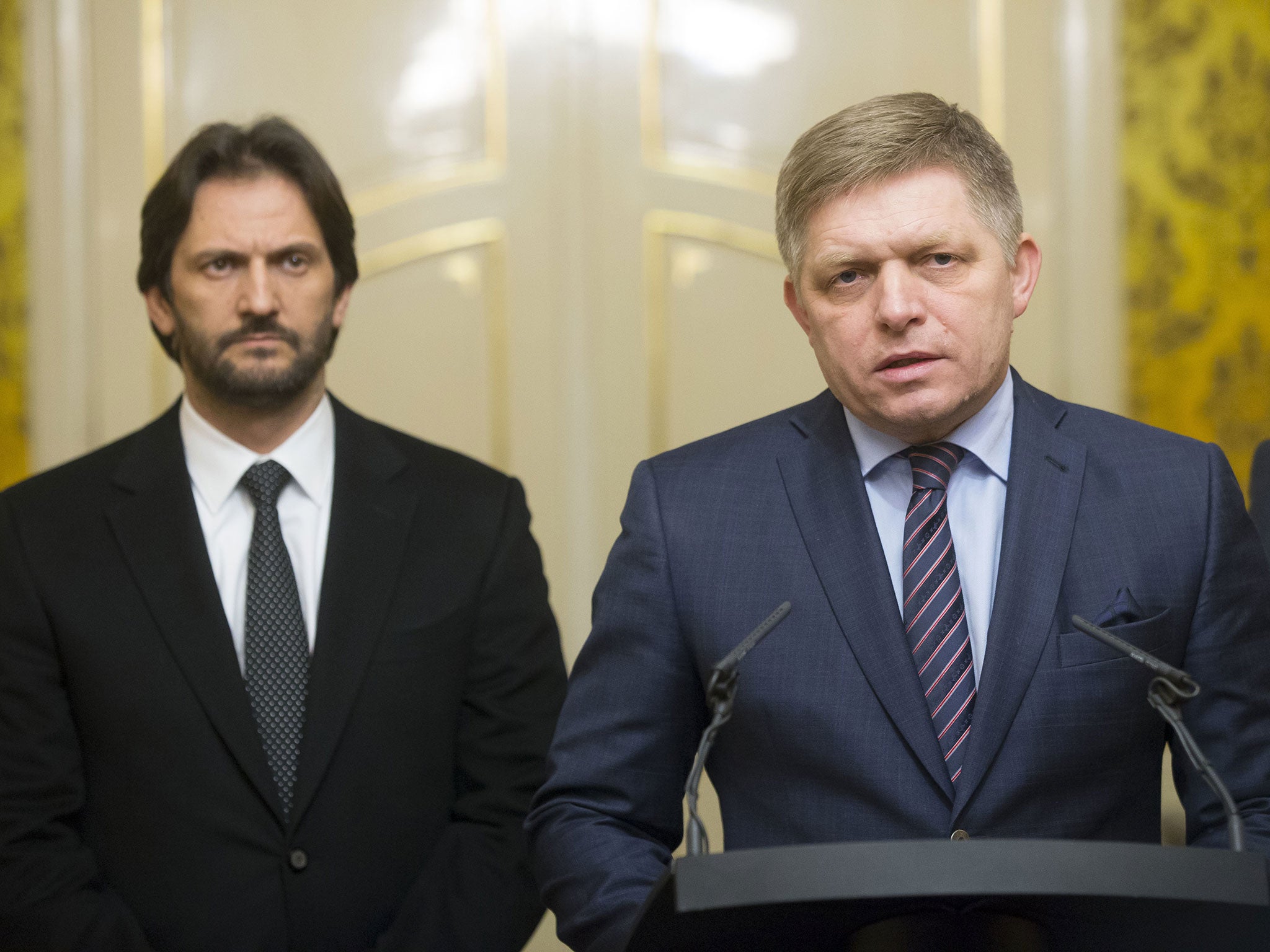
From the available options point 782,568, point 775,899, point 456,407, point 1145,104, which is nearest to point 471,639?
point 782,568

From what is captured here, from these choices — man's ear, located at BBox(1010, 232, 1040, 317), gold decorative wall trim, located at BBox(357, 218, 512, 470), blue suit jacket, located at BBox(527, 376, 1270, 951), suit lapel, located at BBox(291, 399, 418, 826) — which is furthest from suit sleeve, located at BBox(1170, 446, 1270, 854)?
gold decorative wall trim, located at BBox(357, 218, 512, 470)

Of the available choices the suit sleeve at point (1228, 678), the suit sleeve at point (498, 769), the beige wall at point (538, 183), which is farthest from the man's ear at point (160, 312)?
the suit sleeve at point (1228, 678)

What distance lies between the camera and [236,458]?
209 cm

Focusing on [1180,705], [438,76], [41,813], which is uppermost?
[438,76]

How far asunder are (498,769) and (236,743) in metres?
0.37

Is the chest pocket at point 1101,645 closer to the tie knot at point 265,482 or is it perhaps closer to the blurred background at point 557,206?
the tie knot at point 265,482

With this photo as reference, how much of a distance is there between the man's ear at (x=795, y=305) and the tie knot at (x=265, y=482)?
825 mm

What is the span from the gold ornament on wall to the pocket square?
6.43 feet

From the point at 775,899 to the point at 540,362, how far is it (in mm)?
2495

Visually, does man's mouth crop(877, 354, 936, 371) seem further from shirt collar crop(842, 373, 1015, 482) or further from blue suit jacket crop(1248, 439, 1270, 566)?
blue suit jacket crop(1248, 439, 1270, 566)

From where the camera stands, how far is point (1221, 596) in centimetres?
153

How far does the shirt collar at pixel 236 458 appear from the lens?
2.08 meters

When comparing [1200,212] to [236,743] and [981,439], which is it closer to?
[981,439]

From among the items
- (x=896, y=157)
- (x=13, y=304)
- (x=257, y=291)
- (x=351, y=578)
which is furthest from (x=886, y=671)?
(x=13, y=304)
